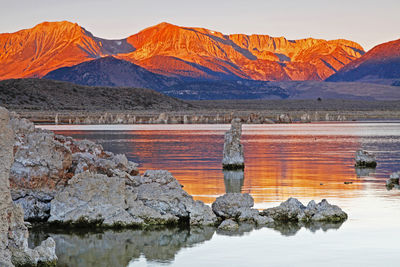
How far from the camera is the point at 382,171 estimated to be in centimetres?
2509

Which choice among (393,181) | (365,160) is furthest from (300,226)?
(365,160)

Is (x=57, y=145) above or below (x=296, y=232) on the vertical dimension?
above

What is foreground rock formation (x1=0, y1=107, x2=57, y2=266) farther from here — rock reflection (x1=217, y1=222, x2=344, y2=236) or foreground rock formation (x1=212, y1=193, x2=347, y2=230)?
foreground rock formation (x1=212, y1=193, x2=347, y2=230)

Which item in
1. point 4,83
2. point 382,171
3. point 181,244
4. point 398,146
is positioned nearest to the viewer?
point 181,244

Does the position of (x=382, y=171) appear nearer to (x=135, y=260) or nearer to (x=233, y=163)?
(x=233, y=163)

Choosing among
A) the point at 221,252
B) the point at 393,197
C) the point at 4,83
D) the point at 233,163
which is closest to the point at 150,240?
the point at 221,252

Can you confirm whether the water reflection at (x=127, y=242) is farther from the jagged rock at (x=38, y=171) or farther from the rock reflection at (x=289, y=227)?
the jagged rock at (x=38, y=171)

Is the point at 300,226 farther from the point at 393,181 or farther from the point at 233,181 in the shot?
the point at 233,181

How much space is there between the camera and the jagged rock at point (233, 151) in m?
25.1

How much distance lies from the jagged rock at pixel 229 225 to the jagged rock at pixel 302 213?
4.00 ft

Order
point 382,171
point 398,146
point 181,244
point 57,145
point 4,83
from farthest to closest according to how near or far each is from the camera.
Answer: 1. point 4,83
2. point 398,146
3. point 382,171
4. point 57,145
5. point 181,244

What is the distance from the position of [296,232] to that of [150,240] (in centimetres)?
288

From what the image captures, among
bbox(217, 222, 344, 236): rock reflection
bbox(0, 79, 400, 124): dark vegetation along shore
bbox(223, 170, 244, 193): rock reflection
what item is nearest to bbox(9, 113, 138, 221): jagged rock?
bbox(217, 222, 344, 236): rock reflection

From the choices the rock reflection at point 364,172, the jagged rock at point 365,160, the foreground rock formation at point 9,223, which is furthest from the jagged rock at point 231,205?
the jagged rock at point 365,160
